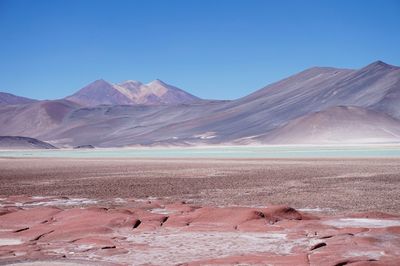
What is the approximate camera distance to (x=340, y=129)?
3947 inches

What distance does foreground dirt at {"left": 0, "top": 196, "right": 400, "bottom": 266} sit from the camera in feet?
24.8

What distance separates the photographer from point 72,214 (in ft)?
37.8

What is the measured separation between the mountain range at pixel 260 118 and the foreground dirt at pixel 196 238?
85.5m

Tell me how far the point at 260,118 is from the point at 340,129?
30.3 metres

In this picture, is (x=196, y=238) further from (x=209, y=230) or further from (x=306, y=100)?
(x=306, y=100)

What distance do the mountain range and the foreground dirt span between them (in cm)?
8554

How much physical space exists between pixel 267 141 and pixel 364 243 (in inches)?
3924

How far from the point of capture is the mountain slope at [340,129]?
96125 millimetres

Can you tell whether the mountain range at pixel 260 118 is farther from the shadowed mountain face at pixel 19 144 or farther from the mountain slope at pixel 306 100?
the shadowed mountain face at pixel 19 144

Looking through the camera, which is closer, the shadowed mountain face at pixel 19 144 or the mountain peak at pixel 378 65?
the shadowed mountain face at pixel 19 144

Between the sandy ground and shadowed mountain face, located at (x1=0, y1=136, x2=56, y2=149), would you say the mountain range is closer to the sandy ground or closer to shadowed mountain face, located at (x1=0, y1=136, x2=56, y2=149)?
shadowed mountain face, located at (x1=0, y1=136, x2=56, y2=149)


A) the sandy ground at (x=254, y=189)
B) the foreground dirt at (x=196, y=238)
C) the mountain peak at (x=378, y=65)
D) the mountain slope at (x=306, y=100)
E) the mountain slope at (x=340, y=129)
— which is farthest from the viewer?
the mountain peak at (x=378, y=65)

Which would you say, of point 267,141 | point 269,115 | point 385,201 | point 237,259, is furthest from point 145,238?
point 269,115

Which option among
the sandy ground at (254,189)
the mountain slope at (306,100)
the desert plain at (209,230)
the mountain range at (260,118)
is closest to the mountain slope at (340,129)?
the mountain range at (260,118)
